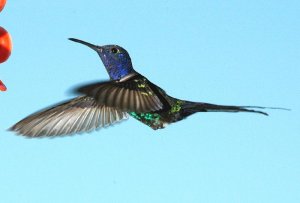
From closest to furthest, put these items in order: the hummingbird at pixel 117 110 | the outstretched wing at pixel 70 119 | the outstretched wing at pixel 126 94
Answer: the outstretched wing at pixel 126 94
the hummingbird at pixel 117 110
the outstretched wing at pixel 70 119

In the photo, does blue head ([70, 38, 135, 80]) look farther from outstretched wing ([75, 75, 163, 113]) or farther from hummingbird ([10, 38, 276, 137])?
outstretched wing ([75, 75, 163, 113])

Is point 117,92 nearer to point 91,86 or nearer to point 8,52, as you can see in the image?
point 91,86

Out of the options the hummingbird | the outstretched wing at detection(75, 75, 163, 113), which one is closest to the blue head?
the hummingbird

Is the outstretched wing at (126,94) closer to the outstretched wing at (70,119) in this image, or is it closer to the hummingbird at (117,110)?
the hummingbird at (117,110)

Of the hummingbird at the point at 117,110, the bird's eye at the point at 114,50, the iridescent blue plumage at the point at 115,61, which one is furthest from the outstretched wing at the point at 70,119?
the bird's eye at the point at 114,50

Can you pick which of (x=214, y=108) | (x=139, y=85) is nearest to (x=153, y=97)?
(x=139, y=85)

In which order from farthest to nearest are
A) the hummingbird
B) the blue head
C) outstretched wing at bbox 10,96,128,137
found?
the blue head, outstretched wing at bbox 10,96,128,137, the hummingbird

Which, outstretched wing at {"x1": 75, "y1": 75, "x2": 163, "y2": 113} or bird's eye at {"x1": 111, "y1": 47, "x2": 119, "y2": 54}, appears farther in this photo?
bird's eye at {"x1": 111, "y1": 47, "x2": 119, "y2": 54}
